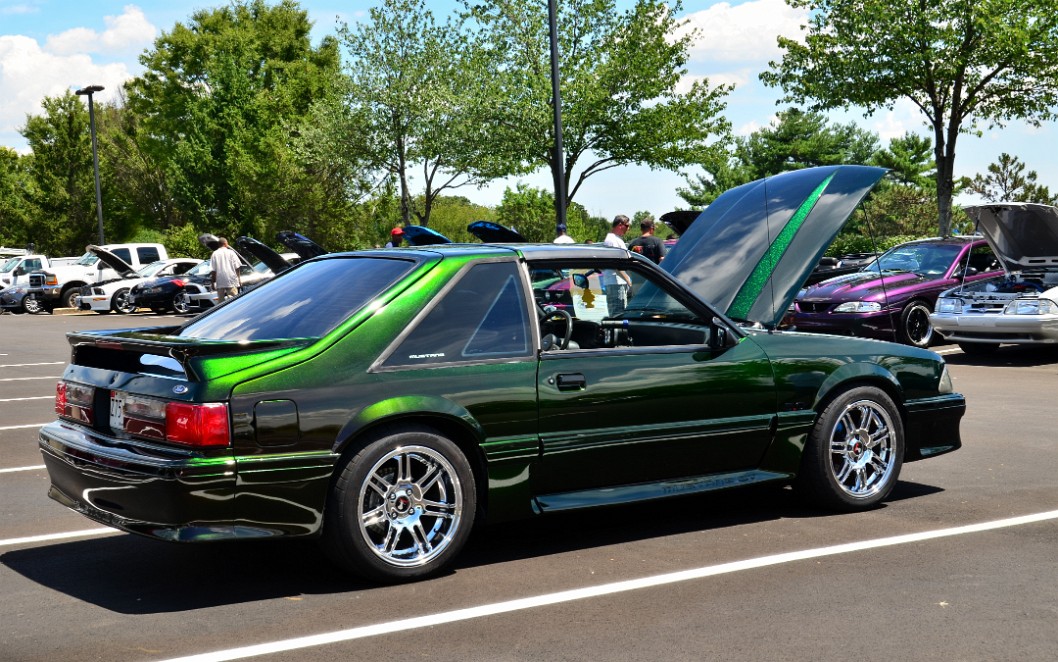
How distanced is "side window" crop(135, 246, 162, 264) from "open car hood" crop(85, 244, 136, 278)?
2.50m

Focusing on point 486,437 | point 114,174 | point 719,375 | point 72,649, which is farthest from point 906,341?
point 114,174

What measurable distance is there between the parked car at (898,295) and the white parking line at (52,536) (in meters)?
11.6

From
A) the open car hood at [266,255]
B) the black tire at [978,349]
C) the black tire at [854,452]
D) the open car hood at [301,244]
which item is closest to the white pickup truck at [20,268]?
the open car hood at [266,255]

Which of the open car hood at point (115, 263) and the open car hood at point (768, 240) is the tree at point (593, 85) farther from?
the open car hood at point (768, 240)

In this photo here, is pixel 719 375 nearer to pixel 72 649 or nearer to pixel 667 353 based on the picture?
pixel 667 353

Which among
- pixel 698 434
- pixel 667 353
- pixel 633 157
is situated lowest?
pixel 698 434

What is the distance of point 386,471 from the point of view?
16.4 ft

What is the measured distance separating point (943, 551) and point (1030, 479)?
2.03 m

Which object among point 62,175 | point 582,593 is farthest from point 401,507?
point 62,175

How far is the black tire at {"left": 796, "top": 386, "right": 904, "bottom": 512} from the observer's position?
6156 mm

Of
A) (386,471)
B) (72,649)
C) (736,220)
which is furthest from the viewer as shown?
(736,220)

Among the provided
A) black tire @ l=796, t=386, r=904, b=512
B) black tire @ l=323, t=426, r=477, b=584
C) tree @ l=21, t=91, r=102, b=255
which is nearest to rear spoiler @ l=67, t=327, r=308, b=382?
black tire @ l=323, t=426, r=477, b=584

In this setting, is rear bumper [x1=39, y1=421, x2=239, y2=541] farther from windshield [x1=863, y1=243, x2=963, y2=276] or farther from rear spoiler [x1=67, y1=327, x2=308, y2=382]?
windshield [x1=863, y1=243, x2=963, y2=276]

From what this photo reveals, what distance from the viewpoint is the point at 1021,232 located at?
14.6 m
